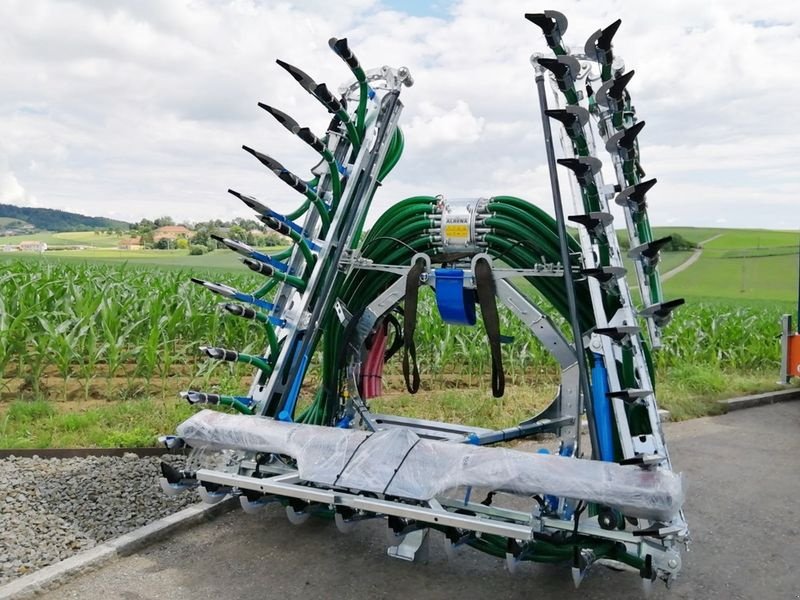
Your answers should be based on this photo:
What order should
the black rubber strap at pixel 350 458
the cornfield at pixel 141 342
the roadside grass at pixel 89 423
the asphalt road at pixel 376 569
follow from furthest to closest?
the cornfield at pixel 141 342
the roadside grass at pixel 89 423
the asphalt road at pixel 376 569
the black rubber strap at pixel 350 458

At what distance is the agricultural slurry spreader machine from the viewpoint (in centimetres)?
287

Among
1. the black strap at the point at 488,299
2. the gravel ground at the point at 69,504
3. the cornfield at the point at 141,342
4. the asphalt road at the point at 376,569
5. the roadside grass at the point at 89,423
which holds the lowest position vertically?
the asphalt road at the point at 376,569

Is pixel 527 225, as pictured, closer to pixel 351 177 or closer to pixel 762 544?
pixel 351 177

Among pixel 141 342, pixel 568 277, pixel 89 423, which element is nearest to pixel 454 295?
pixel 568 277

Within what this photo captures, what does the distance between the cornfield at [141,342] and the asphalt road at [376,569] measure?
8.16ft

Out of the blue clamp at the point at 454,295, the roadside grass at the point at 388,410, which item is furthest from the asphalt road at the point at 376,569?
the roadside grass at the point at 388,410

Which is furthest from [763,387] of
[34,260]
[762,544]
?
[34,260]

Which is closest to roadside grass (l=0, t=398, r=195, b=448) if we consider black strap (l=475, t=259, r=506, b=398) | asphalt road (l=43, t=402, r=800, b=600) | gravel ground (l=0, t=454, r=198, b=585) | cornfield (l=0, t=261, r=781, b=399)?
gravel ground (l=0, t=454, r=198, b=585)

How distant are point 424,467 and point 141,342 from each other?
187 inches

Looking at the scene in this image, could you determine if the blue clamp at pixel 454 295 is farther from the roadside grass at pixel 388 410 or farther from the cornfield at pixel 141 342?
the cornfield at pixel 141 342

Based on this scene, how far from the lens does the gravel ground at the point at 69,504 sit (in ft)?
11.4

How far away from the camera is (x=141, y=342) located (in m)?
6.99

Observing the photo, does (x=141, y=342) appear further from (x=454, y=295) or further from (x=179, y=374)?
(x=454, y=295)

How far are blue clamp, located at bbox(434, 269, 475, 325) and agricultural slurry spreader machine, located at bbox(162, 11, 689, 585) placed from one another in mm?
12
